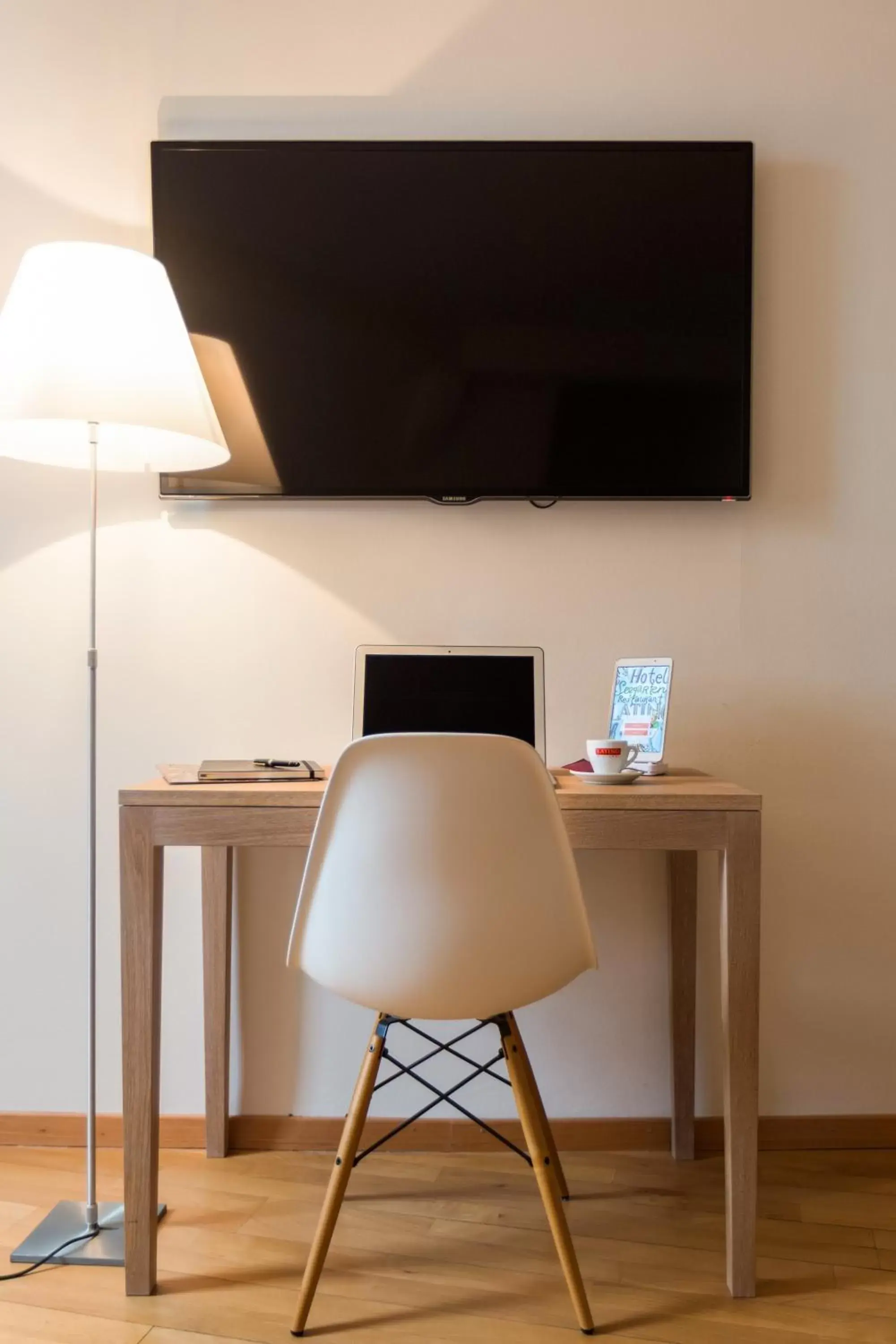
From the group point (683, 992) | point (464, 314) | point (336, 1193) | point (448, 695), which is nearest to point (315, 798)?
point (448, 695)

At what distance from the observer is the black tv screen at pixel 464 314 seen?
2133 millimetres

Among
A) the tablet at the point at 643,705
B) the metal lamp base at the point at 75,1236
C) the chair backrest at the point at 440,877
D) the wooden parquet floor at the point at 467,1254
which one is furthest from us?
the tablet at the point at 643,705

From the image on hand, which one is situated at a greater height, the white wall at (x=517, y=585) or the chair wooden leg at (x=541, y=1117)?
the white wall at (x=517, y=585)

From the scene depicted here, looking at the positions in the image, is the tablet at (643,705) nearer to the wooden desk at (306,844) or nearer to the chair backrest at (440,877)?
the wooden desk at (306,844)

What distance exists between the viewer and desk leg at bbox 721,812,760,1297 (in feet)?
5.33

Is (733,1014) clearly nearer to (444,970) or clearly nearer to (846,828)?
(444,970)

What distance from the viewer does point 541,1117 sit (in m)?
1.83

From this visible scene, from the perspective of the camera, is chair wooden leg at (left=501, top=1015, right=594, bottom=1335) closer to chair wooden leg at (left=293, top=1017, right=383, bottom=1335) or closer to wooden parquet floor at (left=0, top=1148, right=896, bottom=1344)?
wooden parquet floor at (left=0, top=1148, right=896, bottom=1344)

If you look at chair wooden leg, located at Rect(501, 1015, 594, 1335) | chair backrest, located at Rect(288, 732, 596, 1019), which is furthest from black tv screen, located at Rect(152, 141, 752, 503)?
chair wooden leg, located at Rect(501, 1015, 594, 1335)

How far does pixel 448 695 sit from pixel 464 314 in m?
0.77

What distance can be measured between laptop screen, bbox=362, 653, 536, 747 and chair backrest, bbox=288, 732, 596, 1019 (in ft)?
1.71

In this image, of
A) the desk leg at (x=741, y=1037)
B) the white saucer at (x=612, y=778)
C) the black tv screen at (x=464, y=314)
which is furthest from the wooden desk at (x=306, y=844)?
the black tv screen at (x=464, y=314)

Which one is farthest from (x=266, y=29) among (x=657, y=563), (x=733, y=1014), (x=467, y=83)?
(x=733, y=1014)

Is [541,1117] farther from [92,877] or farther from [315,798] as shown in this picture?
[92,877]
